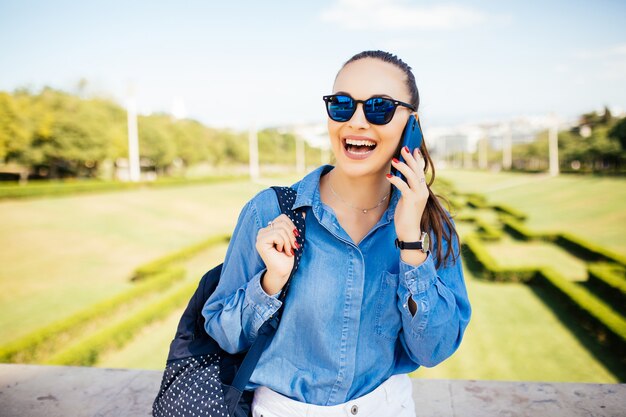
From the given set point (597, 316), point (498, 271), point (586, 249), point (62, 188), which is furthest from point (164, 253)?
point (586, 249)

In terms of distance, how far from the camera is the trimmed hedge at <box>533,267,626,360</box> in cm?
699

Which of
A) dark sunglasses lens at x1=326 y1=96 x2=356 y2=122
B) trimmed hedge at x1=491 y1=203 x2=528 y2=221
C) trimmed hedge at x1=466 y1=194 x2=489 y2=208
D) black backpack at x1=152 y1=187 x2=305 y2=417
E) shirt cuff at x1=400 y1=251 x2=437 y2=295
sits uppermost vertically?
dark sunglasses lens at x1=326 y1=96 x2=356 y2=122

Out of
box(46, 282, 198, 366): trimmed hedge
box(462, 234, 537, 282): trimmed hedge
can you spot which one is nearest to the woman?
box(46, 282, 198, 366): trimmed hedge

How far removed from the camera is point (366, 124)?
1.52 meters

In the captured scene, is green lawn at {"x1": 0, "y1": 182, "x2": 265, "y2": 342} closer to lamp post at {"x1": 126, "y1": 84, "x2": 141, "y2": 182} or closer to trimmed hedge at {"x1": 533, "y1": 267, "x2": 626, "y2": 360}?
lamp post at {"x1": 126, "y1": 84, "x2": 141, "y2": 182}

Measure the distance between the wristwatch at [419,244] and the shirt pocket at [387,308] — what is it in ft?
0.40

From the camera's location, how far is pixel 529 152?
63219 mm

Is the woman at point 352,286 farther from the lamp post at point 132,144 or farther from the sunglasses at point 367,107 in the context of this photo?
the lamp post at point 132,144

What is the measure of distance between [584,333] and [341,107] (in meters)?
8.16

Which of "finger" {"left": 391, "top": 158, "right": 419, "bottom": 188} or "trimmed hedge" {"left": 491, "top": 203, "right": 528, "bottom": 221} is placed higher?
"finger" {"left": 391, "top": 158, "right": 419, "bottom": 188}

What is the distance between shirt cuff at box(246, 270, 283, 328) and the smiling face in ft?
1.52

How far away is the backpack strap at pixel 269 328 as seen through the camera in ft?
4.80

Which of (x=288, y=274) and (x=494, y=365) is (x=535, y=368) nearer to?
(x=494, y=365)

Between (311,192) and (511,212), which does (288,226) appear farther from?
(511,212)
